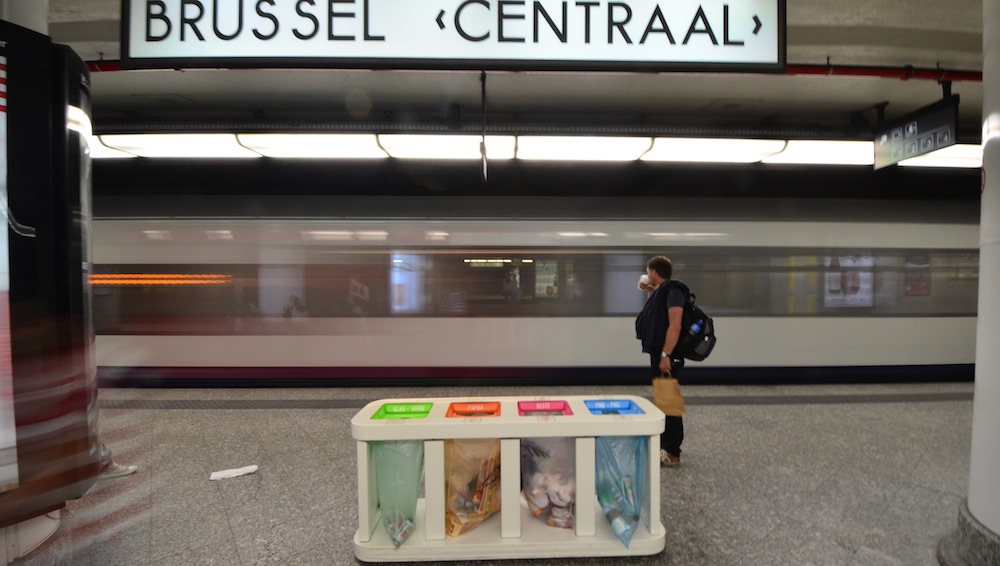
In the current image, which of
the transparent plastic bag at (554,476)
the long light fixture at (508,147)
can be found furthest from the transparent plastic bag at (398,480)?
the long light fixture at (508,147)

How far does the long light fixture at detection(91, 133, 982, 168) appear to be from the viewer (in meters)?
3.71

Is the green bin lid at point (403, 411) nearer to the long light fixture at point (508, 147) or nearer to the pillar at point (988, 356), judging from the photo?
the long light fixture at point (508, 147)

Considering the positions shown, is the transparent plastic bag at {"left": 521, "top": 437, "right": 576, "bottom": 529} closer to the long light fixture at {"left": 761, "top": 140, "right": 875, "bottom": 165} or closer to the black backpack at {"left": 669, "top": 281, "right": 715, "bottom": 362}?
the black backpack at {"left": 669, "top": 281, "right": 715, "bottom": 362}

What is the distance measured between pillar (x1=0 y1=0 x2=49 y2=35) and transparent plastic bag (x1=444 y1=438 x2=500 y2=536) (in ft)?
8.64

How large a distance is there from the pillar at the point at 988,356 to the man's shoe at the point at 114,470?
461 cm

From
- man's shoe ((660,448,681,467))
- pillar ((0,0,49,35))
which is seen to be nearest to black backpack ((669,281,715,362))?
man's shoe ((660,448,681,467))

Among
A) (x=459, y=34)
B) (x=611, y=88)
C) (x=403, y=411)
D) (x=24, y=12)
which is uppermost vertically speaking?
(x=611, y=88)

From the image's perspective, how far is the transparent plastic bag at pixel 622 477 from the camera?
209cm

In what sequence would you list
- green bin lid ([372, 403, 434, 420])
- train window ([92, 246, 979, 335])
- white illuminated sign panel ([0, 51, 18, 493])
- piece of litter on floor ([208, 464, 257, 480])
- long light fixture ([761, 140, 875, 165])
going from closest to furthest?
white illuminated sign panel ([0, 51, 18, 493]) → green bin lid ([372, 403, 434, 420]) → piece of litter on floor ([208, 464, 257, 480]) → long light fixture ([761, 140, 875, 165]) → train window ([92, 246, 979, 335])

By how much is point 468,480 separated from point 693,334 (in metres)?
1.86

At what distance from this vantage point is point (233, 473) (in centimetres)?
302

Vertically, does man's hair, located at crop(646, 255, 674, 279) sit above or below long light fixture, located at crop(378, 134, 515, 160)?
below

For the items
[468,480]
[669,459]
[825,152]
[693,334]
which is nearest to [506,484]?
[468,480]

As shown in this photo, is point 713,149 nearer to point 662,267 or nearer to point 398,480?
point 662,267
